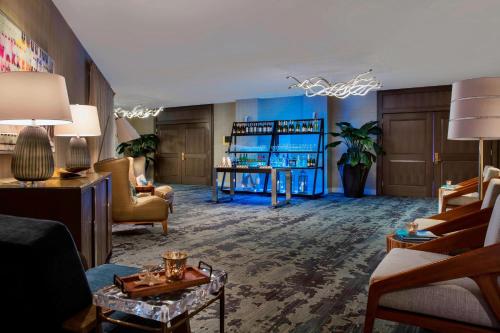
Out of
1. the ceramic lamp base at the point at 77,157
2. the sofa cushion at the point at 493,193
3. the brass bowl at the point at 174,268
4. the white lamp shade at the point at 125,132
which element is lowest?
the brass bowl at the point at 174,268

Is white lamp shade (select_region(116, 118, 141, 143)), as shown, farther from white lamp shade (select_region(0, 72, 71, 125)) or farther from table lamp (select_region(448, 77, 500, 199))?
table lamp (select_region(448, 77, 500, 199))

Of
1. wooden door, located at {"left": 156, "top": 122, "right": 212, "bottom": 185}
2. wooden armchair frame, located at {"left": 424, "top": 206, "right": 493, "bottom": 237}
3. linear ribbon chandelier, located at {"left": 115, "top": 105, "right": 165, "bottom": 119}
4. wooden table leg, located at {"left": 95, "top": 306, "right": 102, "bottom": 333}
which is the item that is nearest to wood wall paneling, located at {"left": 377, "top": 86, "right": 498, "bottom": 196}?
wooden door, located at {"left": 156, "top": 122, "right": 212, "bottom": 185}

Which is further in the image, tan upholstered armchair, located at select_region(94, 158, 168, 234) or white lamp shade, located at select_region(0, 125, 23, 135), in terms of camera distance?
tan upholstered armchair, located at select_region(94, 158, 168, 234)

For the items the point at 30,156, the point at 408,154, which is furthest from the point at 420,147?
the point at 30,156

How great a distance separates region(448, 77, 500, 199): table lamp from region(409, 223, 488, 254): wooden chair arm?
0.73m

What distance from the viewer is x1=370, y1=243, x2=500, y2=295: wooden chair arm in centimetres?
156

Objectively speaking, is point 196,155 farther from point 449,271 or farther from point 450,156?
point 449,271

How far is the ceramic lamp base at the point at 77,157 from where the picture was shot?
325cm

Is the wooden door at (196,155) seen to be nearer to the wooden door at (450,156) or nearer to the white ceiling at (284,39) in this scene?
the white ceiling at (284,39)

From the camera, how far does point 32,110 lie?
7.03 ft

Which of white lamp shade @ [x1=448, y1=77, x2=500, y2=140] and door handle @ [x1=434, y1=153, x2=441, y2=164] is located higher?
white lamp shade @ [x1=448, y1=77, x2=500, y2=140]

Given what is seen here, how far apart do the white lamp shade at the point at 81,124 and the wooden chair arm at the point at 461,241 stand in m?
3.02

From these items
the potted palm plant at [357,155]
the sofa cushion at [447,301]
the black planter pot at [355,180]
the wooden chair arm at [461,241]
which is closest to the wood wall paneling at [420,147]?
the potted palm plant at [357,155]

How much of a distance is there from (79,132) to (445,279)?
10.6 feet
